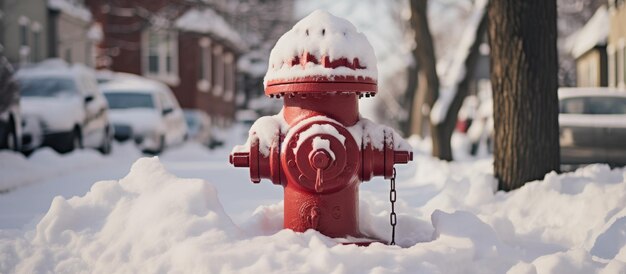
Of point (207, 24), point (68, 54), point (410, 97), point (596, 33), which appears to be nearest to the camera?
point (207, 24)

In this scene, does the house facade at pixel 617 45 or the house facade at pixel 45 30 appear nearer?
the house facade at pixel 45 30

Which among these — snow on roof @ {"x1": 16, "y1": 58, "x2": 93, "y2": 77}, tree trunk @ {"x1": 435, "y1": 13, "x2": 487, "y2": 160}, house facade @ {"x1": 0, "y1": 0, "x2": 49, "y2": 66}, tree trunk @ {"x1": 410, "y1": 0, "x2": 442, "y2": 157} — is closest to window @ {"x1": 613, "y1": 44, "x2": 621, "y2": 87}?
tree trunk @ {"x1": 410, "y1": 0, "x2": 442, "y2": 157}

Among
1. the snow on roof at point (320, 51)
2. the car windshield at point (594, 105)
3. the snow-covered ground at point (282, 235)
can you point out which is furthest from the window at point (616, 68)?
the snow on roof at point (320, 51)

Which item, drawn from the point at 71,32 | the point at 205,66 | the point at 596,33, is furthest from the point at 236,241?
the point at 205,66

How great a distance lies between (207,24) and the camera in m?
26.8

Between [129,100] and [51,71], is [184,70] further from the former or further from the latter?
[51,71]

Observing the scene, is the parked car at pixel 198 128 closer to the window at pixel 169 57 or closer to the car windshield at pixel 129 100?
the car windshield at pixel 129 100

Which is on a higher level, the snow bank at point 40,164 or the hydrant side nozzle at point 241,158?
the hydrant side nozzle at point 241,158

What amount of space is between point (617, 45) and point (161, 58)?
1881 cm

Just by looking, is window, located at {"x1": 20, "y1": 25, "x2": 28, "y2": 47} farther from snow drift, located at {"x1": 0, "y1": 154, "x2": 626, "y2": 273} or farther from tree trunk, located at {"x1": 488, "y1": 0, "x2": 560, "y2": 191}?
snow drift, located at {"x1": 0, "y1": 154, "x2": 626, "y2": 273}

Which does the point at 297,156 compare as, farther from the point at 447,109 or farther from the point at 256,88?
the point at 256,88

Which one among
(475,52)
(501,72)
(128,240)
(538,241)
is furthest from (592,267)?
(475,52)

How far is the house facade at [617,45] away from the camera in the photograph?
27.8 m

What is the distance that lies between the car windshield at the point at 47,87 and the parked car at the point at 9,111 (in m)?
1.95
